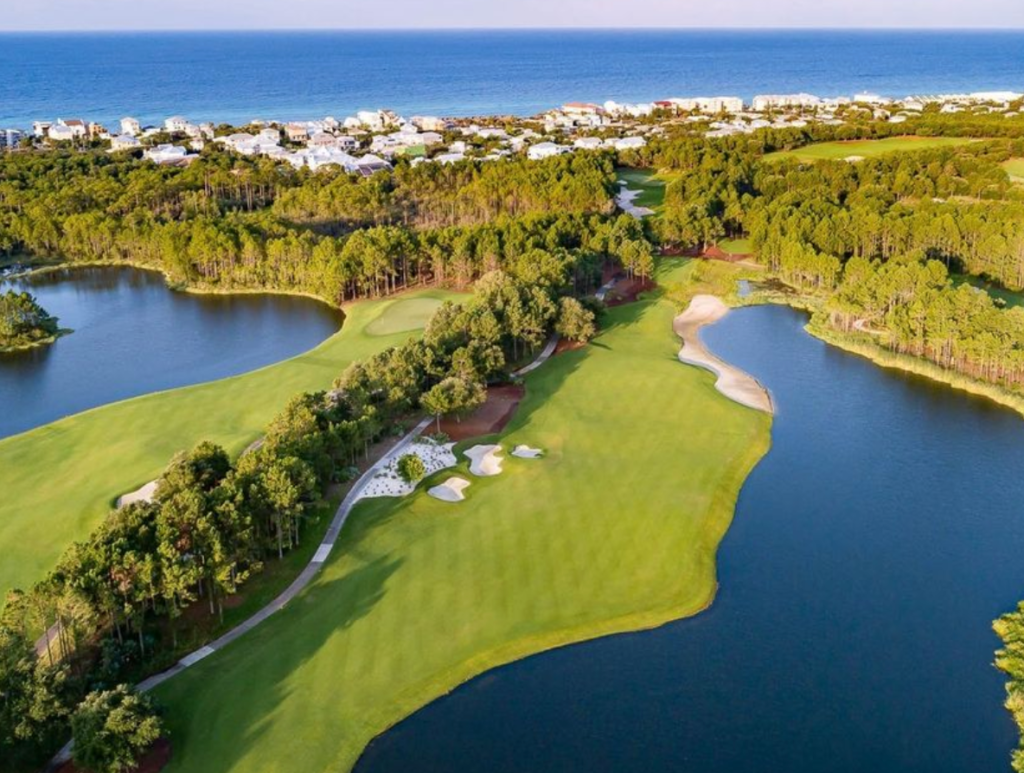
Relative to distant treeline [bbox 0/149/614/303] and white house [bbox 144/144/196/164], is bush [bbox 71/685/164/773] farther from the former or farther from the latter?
white house [bbox 144/144/196/164]

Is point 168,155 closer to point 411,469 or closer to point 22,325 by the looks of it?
point 22,325

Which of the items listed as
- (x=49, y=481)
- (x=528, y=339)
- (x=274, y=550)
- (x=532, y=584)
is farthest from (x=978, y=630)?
(x=49, y=481)

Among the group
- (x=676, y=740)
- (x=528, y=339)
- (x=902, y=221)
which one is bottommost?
(x=676, y=740)

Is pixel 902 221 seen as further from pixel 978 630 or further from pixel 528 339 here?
pixel 978 630

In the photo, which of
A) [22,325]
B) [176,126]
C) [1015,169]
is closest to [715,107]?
[1015,169]

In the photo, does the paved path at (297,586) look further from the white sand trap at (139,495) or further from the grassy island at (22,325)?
the grassy island at (22,325)

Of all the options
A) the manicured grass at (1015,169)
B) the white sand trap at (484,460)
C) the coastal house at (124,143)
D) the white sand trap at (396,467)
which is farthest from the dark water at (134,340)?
the manicured grass at (1015,169)

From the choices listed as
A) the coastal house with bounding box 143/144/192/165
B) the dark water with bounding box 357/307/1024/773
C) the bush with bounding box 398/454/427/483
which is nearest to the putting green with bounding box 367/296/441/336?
the bush with bounding box 398/454/427/483
